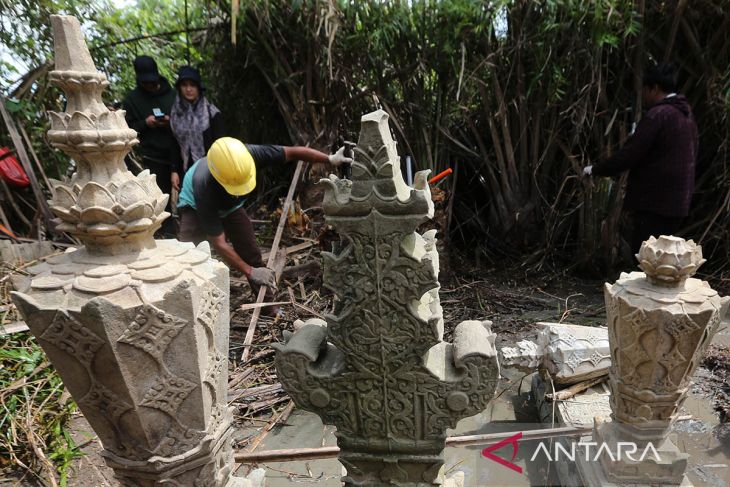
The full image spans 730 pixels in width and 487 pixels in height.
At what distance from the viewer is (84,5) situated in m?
4.51

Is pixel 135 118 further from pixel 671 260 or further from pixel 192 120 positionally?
pixel 671 260

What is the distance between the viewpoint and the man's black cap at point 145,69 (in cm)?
395

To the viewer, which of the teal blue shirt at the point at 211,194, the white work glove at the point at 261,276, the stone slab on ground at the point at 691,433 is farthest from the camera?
the white work glove at the point at 261,276

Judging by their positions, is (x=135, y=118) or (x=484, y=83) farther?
(x=135, y=118)

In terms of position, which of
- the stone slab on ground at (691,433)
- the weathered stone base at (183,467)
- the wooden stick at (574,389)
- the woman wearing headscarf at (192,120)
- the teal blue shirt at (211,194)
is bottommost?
the stone slab on ground at (691,433)

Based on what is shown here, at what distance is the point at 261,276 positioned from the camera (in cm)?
348

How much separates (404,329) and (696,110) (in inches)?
164

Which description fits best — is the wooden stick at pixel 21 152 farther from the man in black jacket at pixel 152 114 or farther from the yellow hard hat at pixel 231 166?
the yellow hard hat at pixel 231 166

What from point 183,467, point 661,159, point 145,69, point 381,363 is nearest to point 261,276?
point 145,69

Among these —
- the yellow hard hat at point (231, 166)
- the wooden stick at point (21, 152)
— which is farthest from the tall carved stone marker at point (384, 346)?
the wooden stick at point (21, 152)

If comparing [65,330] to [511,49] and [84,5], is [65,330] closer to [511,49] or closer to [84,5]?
[511,49]

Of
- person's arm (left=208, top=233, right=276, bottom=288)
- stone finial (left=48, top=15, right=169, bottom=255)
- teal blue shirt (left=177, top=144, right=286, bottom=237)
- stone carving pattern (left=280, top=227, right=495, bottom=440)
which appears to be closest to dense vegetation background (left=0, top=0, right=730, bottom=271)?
teal blue shirt (left=177, top=144, right=286, bottom=237)

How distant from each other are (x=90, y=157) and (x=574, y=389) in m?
2.41

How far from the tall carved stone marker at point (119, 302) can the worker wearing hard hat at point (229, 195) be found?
5.95 ft
